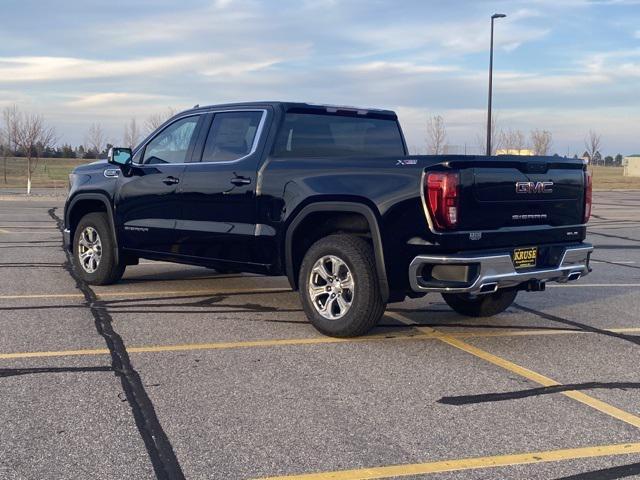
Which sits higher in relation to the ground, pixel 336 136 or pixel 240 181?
pixel 336 136

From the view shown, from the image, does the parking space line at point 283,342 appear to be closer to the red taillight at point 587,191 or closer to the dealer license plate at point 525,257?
the dealer license plate at point 525,257

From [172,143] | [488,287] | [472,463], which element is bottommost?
[472,463]

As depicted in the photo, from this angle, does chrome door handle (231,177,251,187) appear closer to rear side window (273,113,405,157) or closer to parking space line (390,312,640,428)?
rear side window (273,113,405,157)

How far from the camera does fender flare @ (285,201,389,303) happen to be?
636 centimetres

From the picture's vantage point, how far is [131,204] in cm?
879

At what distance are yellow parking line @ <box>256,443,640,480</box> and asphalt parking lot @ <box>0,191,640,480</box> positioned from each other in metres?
0.01

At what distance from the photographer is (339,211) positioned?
6719 mm

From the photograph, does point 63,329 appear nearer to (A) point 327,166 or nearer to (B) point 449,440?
(A) point 327,166

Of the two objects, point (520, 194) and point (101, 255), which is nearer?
point (520, 194)

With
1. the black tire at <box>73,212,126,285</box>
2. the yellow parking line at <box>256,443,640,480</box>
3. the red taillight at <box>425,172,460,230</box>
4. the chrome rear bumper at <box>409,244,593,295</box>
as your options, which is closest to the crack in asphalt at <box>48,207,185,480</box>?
the yellow parking line at <box>256,443,640,480</box>

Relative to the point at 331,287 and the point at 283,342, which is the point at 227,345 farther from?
the point at 331,287

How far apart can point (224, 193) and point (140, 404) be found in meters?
3.07

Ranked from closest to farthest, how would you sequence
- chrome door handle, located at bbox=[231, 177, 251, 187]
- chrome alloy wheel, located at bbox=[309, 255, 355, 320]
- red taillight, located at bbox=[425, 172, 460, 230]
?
red taillight, located at bbox=[425, 172, 460, 230], chrome alloy wheel, located at bbox=[309, 255, 355, 320], chrome door handle, located at bbox=[231, 177, 251, 187]

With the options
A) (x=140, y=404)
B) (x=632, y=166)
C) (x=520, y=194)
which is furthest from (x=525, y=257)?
(x=632, y=166)
